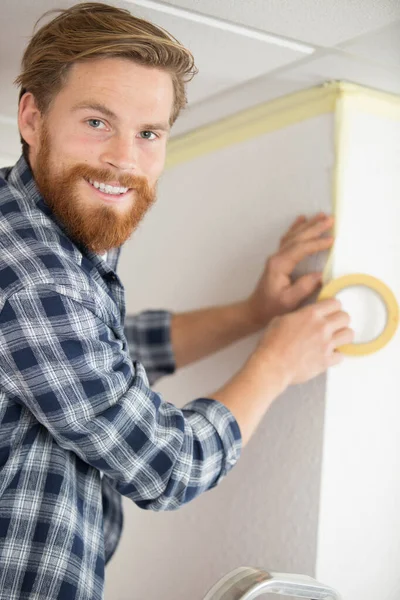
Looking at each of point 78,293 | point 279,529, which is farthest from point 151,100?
point 279,529

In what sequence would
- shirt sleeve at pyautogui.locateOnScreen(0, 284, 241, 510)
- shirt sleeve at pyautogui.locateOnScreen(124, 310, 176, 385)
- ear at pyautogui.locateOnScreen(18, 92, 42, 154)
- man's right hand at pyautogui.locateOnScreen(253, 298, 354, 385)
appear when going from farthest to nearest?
shirt sleeve at pyautogui.locateOnScreen(124, 310, 176, 385) < man's right hand at pyautogui.locateOnScreen(253, 298, 354, 385) < ear at pyautogui.locateOnScreen(18, 92, 42, 154) < shirt sleeve at pyautogui.locateOnScreen(0, 284, 241, 510)

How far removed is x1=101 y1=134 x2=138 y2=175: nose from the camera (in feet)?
2.93

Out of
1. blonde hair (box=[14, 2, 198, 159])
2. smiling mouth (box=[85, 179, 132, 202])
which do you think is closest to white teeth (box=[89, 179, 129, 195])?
smiling mouth (box=[85, 179, 132, 202])

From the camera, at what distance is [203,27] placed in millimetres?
921

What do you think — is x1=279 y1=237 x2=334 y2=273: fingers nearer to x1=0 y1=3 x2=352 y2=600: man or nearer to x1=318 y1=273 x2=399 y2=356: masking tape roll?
x1=318 y1=273 x2=399 y2=356: masking tape roll

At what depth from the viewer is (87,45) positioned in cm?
85

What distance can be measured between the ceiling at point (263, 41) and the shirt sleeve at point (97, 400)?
11.4 inches

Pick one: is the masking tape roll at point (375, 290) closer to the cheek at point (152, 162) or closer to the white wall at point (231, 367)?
the white wall at point (231, 367)

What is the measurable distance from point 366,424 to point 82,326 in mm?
464

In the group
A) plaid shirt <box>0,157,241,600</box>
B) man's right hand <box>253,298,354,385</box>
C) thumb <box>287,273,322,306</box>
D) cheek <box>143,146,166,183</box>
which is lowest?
plaid shirt <box>0,157,241,600</box>

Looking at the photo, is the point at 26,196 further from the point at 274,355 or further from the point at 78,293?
the point at 274,355

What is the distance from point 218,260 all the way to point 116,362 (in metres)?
0.46

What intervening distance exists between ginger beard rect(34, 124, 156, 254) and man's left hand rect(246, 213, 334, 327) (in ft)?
0.89

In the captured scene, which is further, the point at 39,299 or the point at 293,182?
the point at 293,182
